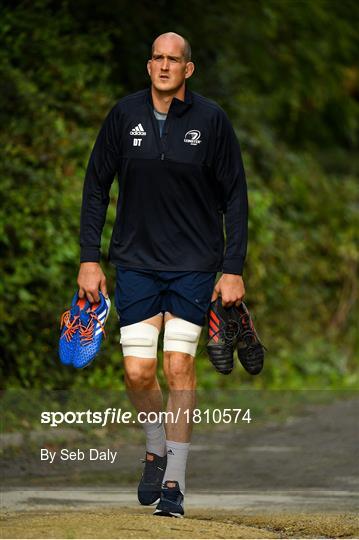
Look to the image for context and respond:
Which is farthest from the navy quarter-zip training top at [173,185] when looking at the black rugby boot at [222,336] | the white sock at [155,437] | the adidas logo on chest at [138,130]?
the white sock at [155,437]

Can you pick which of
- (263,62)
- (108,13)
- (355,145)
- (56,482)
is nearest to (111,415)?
(56,482)

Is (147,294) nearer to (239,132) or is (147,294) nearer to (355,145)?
(239,132)

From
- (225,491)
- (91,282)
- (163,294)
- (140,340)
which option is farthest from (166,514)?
(225,491)

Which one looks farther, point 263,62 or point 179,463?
point 263,62

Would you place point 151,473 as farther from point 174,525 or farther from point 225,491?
point 225,491

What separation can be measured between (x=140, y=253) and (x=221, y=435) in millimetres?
5287

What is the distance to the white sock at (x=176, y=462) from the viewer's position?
7.65m

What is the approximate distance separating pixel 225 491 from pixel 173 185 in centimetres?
264

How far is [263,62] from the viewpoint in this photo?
735 inches

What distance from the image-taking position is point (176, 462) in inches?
302

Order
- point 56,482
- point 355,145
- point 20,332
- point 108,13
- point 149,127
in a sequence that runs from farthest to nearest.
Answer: point 355,145, point 108,13, point 20,332, point 56,482, point 149,127

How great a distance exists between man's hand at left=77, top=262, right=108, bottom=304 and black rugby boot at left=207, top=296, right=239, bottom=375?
60cm

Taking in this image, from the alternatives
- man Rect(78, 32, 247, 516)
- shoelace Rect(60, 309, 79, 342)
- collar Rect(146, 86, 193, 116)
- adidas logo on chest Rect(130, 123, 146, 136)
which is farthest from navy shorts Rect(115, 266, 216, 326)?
collar Rect(146, 86, 193, 116)

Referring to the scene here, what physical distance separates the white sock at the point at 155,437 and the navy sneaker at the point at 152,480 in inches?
1.2
